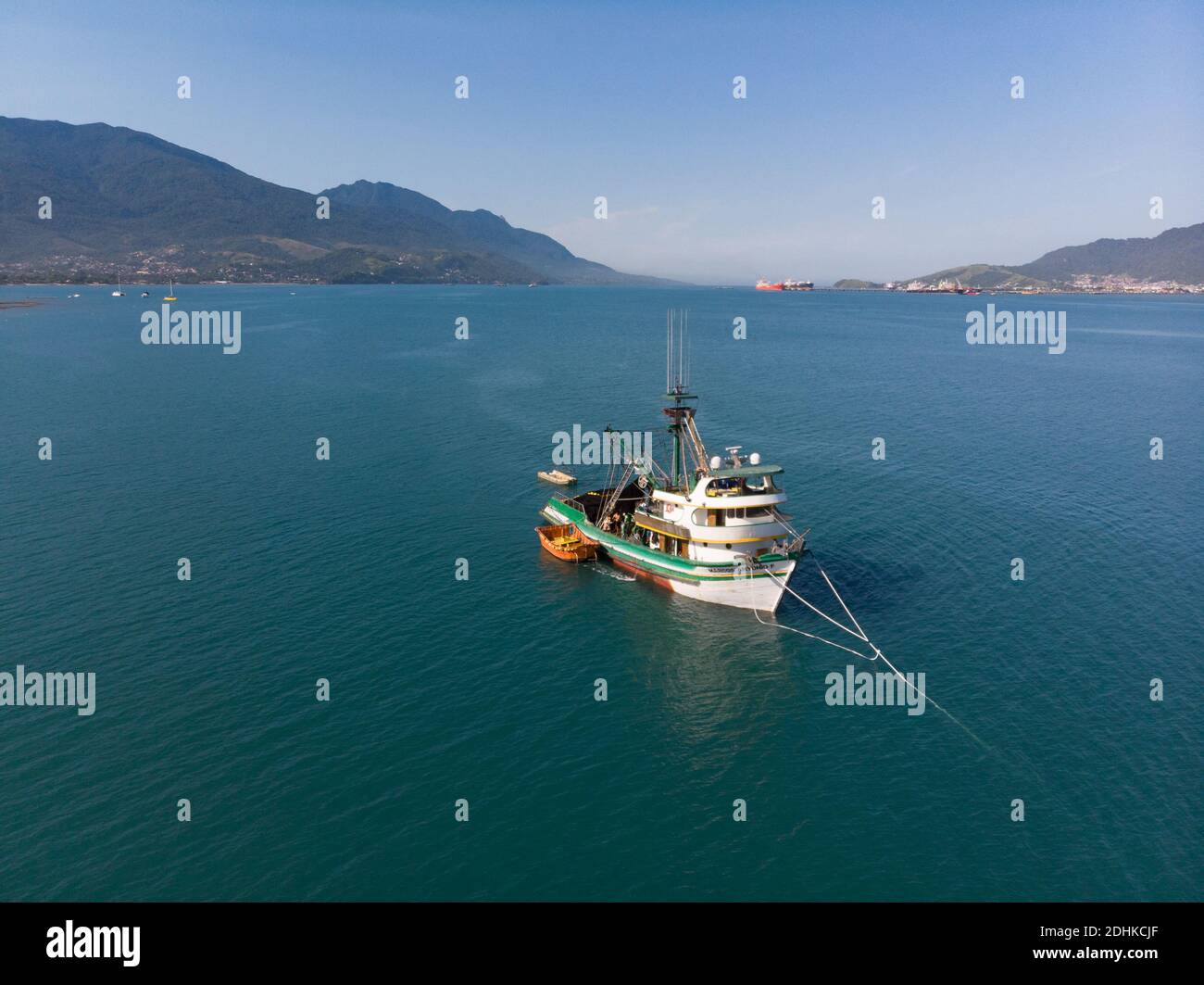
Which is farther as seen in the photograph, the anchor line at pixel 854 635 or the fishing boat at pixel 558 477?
the fishing boat at pixel 558 477

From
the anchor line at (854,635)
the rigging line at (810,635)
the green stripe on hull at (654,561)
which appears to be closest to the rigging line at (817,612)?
the anchor line at (854,635)

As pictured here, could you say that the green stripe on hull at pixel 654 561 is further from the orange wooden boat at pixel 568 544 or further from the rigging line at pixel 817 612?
the orange wooden boat at pixel 568 544

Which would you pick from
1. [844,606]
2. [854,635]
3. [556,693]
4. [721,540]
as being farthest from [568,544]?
[854,635]

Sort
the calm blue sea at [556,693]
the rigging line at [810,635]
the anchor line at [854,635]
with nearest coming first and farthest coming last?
the calm blue sea at [556,693] → the anchor line at [854,635] → the rigging line at [810,635]

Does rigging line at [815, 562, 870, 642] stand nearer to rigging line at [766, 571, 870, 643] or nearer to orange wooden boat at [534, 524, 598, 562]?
rigging line at [766, 571, 870, 643]

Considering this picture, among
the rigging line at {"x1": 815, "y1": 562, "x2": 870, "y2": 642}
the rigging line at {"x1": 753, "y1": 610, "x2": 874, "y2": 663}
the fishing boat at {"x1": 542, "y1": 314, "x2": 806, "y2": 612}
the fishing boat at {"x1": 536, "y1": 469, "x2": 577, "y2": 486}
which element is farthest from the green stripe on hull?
the fishing boat at {"x1": 536, "y1": 469, "x2": 577, "y2": 486}
